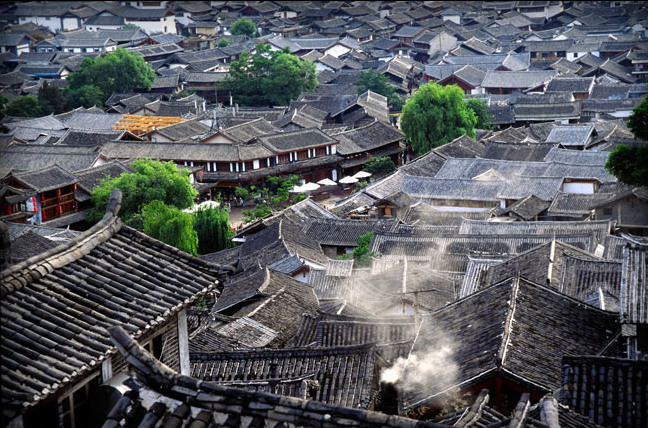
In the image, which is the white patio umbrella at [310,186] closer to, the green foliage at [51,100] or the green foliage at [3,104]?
the green foliage at [3,104]

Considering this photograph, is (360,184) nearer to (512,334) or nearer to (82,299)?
(512,334)

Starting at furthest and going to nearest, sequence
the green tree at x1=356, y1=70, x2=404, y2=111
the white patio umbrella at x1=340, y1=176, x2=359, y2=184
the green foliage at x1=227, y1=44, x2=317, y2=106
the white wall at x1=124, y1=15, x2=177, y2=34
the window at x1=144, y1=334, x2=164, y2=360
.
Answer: the white wall at x1=124, y1=15, x2=177, y2=34 → the green tree at x1=356, y1=70, x2=404, y2=111 → the green foliage at x1=227, y1=44, x2=317, y2=106 → the white patio umbrella at x1=340, y1=176, x2=359, y2=184 → the window at x1=144, y1=334, x2=164, y2=360

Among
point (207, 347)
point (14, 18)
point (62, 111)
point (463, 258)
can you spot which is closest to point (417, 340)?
point (207, 347)

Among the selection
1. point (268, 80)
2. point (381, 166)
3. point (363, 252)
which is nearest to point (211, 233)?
point (363, 252)

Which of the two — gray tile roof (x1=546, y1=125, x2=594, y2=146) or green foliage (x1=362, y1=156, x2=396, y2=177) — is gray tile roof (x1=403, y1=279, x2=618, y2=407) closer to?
green foliage (x1=362, y1=156, x2=396, y2=177)

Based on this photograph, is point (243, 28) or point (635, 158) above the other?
point (635, 158)

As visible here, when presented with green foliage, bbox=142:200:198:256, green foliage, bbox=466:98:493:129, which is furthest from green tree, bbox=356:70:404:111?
green foliage, bbox=142:200:198:256
